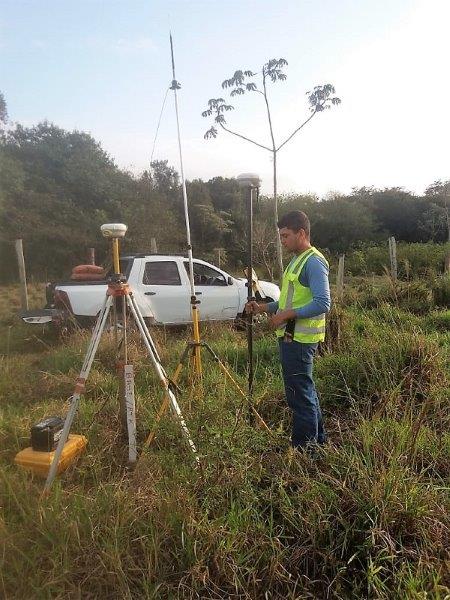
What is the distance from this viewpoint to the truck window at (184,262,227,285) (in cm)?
788

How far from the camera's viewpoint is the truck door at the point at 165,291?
7305 millimetres

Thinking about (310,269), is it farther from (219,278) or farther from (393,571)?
(219,278)

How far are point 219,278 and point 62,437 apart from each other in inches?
213

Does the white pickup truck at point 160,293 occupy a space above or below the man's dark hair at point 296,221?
below

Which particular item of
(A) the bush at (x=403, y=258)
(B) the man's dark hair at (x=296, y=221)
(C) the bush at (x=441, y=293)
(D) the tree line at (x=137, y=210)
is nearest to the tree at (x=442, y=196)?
(D) the tree line at (x=137, y=210)

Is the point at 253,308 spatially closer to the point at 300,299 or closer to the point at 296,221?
the point at 300,299

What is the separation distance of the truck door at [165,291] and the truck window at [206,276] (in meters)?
0.35

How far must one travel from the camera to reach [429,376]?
13.3 ft

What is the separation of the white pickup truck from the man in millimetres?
3310

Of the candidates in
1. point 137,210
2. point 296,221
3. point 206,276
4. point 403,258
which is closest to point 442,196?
point 403,258

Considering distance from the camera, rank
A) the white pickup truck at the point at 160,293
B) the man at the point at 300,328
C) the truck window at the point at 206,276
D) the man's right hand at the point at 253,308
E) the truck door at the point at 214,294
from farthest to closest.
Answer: the truck window at the point at 206,276
the truck door at the point at 214,294
the white pickup truck at the point at 160,293
the man's right hand at the point at 253,308
the man at the point at 300,328

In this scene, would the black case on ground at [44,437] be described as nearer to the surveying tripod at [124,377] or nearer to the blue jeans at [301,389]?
the surveying tripod at [124,377]

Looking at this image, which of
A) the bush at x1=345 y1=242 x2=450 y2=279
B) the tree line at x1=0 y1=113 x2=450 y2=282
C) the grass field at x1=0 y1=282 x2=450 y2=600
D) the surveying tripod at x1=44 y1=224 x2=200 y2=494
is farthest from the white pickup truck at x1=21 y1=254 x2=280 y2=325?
the bush at x1=345 y1=242 x2=450 y2=279

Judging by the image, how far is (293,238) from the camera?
308 centimetres
